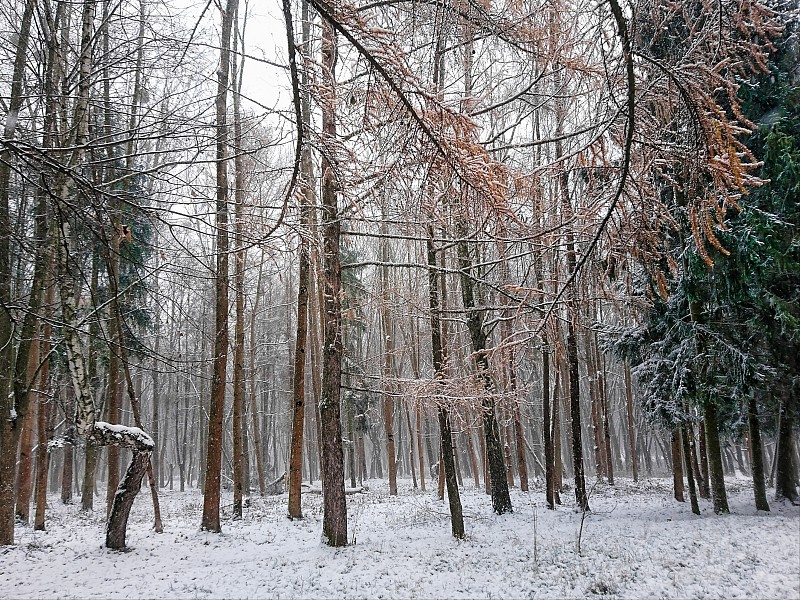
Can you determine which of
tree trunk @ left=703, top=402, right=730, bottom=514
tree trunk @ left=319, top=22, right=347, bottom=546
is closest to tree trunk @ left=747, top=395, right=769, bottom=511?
tree trunk @ left=703, top=402, right=730, bottom=514

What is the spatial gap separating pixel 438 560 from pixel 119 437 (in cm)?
507

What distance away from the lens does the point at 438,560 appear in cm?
684

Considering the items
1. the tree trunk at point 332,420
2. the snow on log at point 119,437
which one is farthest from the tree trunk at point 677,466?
the snow on log at point 119,437

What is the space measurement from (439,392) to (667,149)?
5.55 m

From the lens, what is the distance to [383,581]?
585 cm

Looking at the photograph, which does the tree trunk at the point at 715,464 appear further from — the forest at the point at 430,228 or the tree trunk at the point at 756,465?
the tree trunk at the point at 756,465

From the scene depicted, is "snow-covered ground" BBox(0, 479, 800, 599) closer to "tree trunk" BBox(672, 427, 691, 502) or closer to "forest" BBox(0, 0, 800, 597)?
"forest" BBox(0, 0, 800, 597)

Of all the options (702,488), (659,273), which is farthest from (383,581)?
(702,488)

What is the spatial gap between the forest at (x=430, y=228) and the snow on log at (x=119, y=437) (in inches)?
2.8

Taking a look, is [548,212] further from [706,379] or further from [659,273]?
[706,379]

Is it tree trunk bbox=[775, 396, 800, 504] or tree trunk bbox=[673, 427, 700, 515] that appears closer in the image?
tree trunk bbox=[775, 396, 800, 504]

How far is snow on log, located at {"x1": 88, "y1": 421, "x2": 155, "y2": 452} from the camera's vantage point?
22.2ft

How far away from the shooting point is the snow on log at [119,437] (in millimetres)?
6762

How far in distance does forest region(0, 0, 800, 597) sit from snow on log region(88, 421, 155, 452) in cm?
7
